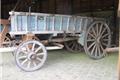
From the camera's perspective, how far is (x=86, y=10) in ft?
24.5

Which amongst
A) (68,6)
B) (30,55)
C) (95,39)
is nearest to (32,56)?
(30,55)

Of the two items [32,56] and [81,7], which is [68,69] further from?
[81,7]

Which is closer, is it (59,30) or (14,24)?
(14,24)

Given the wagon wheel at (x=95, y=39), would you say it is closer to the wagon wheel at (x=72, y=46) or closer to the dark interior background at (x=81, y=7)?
the wagon wheel at (x=72, y=46)

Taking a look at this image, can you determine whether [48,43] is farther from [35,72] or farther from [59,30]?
[35,72]

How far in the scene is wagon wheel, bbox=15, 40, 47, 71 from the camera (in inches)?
177

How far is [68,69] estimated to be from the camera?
479 centimetres

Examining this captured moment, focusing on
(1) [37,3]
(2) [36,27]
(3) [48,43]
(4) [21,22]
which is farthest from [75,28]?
(1) [37,3]

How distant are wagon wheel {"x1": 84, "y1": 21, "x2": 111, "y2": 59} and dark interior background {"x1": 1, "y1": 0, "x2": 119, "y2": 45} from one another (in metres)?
0.99

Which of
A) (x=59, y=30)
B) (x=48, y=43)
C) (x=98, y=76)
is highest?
(x=59, y=30)

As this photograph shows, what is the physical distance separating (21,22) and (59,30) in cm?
95

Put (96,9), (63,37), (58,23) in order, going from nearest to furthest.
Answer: (58,23), (63,37), (96,9)

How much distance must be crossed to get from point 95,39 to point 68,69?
47.8 inches

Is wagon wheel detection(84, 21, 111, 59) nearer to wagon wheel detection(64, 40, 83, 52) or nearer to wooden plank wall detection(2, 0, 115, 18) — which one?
wagon wheel detection(64, 40, 83, 52)
